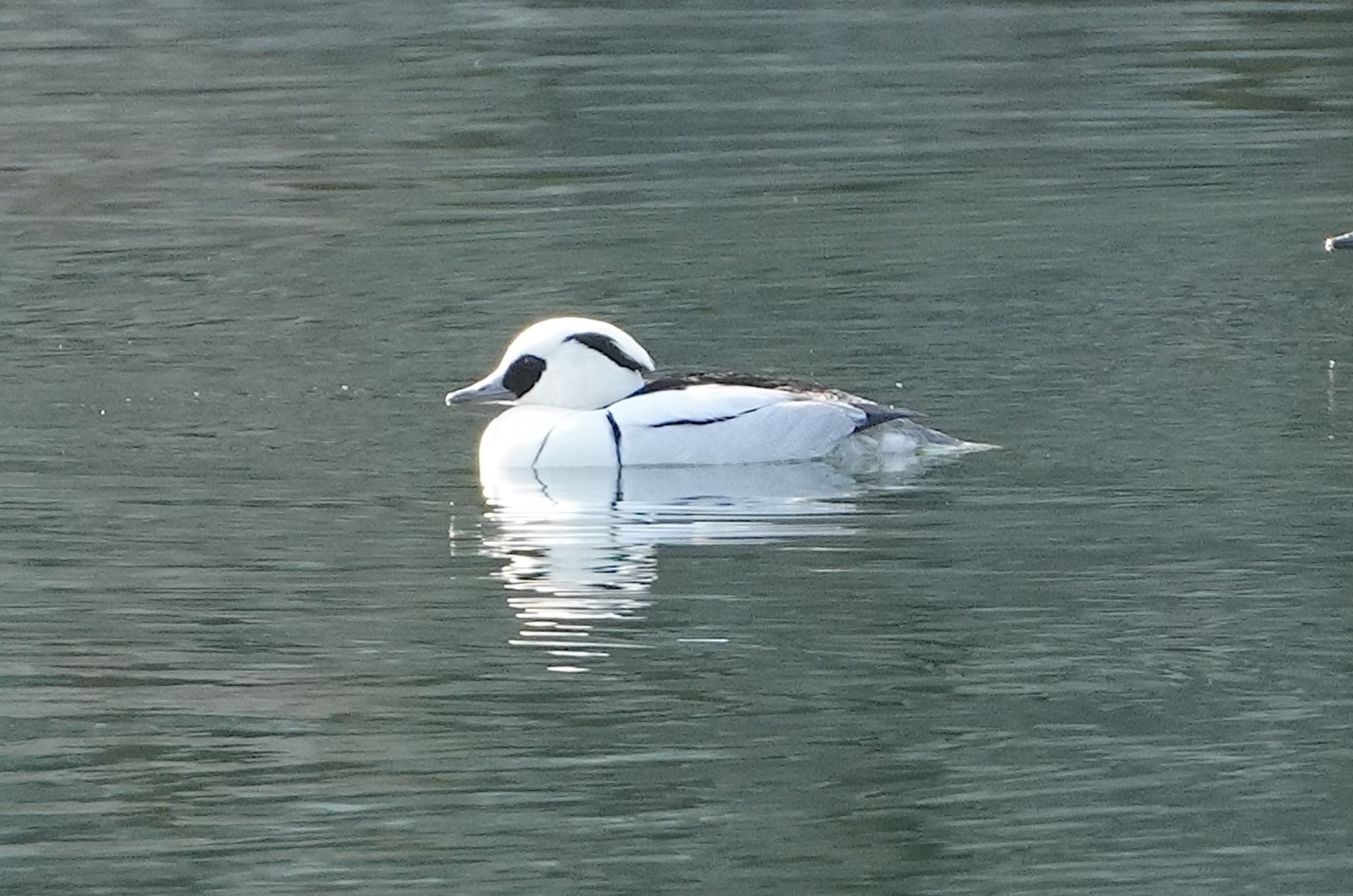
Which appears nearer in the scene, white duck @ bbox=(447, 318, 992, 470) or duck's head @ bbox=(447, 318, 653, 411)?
white duck @ bbox=(447, 318, 992, 470)

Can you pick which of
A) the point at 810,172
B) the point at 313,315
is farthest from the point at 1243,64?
the point at 313,315

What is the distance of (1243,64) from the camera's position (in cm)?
2177

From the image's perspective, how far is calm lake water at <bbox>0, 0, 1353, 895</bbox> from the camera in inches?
287

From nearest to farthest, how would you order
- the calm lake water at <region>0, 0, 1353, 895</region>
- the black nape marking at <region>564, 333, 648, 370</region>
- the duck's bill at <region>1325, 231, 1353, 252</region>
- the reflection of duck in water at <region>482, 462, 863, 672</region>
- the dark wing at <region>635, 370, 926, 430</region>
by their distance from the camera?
the calm lake water at <region>0, 0, 1353, 895</region> < the reflection of duck in water at <region>482, 462, 863, 672</region> < the dark wing at <region>635, 370, 926, 430</region> < the black nape marking at <region>564, 333, 648, 370</region> < the duck's bill at <region>1325, 231, 1353, 252</region>

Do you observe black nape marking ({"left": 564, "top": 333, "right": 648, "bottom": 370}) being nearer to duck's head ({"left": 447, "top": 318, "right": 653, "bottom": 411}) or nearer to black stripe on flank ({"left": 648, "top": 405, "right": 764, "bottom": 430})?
duck's head ({"left": 447, "top": 318, "right": 653, "bottom": 411})

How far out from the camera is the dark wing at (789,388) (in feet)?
37.0

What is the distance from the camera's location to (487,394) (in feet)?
38.0

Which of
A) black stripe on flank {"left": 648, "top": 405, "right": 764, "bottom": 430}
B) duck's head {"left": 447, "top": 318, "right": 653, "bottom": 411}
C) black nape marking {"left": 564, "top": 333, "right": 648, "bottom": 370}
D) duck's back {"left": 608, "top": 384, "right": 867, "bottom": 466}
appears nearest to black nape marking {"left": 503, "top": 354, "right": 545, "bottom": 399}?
duck's head {"left": 447, "top": 318, "right": 653, "bottom": 411}

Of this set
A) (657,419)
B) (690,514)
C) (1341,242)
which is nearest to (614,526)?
(690,514)

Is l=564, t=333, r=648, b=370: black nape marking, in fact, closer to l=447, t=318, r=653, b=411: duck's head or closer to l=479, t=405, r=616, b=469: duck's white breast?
l=447, t=318, r=653, b=411: duck's head

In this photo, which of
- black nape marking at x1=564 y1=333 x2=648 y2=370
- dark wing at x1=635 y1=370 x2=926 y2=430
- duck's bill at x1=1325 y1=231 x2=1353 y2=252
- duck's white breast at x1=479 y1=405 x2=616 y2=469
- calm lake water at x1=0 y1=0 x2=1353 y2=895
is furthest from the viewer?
duck's bill at x1=1325 y1=231 x2=1353 y2=252

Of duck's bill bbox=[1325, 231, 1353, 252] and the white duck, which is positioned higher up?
duck's bill bbox=[1325, 231, 1353, 252]

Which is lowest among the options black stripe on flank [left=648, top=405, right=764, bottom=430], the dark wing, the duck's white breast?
the duck's white breast

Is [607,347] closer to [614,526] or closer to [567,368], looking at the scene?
[567,368]
